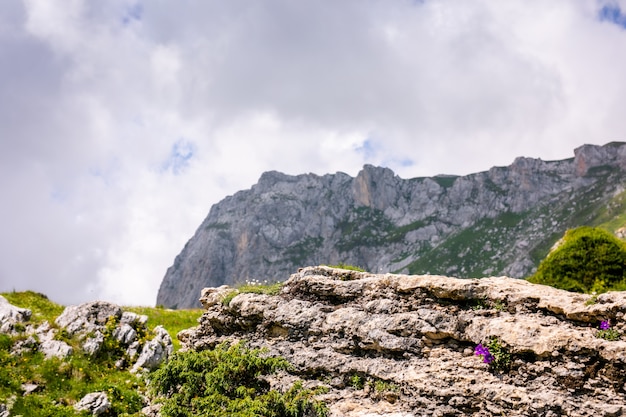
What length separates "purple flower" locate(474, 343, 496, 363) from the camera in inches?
410

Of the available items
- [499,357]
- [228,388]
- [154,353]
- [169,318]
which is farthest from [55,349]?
[499,357]

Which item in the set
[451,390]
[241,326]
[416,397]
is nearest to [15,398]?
[241,326]

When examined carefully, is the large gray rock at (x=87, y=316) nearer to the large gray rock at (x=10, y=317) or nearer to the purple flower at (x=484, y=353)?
the large gray rock at (x=10, y=317)

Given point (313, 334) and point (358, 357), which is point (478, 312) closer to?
point (358, 357)

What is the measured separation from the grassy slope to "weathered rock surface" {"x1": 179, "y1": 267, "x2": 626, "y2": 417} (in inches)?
149

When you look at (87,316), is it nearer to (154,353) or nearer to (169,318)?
(154,353)

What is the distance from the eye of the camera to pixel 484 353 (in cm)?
1052

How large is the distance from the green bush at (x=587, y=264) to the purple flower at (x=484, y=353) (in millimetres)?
9634

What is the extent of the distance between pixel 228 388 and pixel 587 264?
58.5ft

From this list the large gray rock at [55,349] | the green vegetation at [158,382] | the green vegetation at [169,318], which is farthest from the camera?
the green vegetation at [169,318]

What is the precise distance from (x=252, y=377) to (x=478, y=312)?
7298 millimetres

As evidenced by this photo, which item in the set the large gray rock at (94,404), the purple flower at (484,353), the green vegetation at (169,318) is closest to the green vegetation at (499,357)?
the purple flower at (484,353)

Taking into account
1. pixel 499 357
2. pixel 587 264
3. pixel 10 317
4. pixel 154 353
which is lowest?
pixel 499 357

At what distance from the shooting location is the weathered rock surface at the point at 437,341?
9352mm
